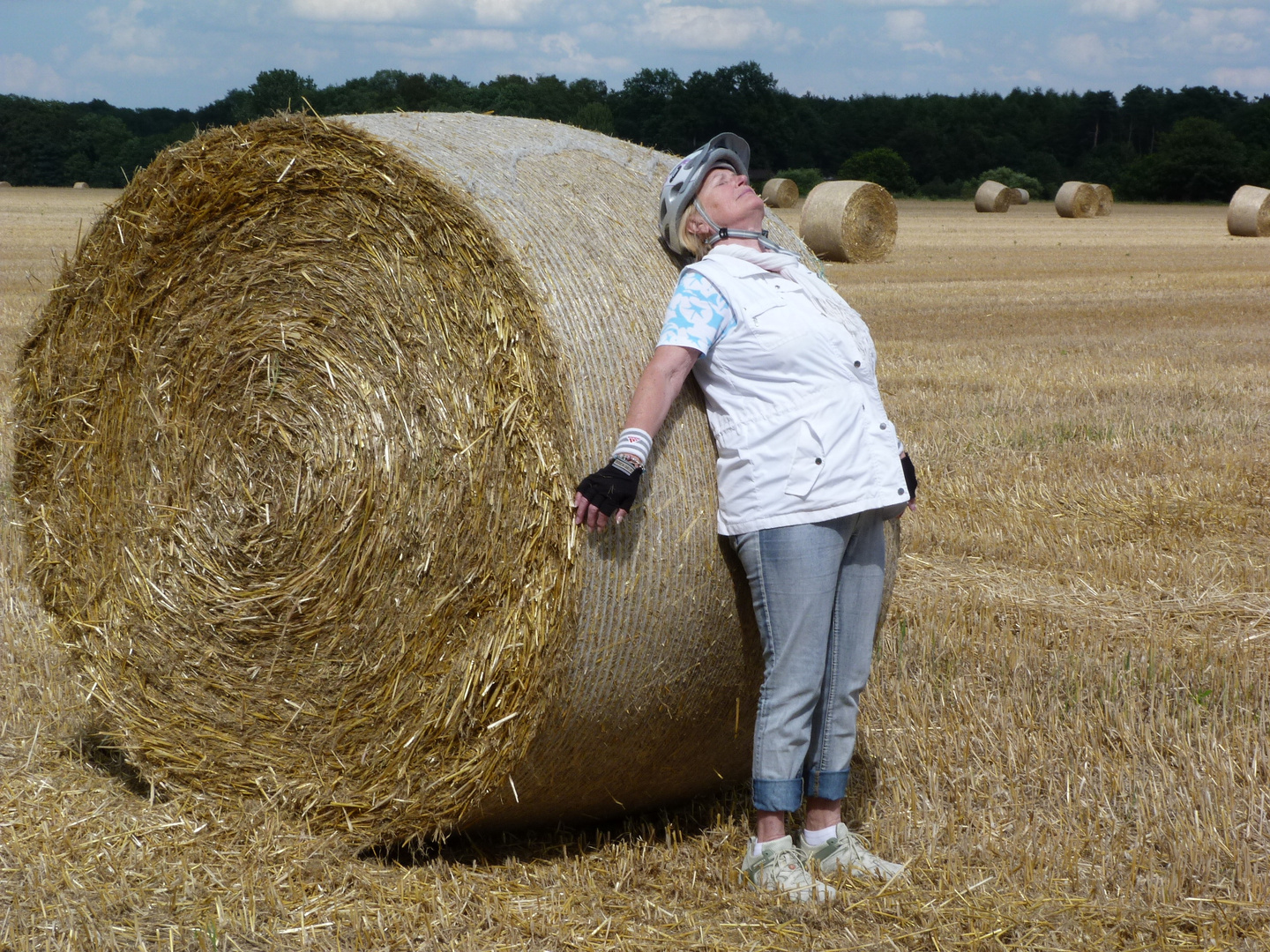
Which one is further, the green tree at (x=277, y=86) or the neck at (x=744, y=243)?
the green tree at (x=277, y=86)

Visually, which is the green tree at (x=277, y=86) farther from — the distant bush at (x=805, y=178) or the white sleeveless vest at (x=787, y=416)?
the white sleeveless vest at (x=787, y=416)

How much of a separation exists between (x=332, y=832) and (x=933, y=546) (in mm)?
3804

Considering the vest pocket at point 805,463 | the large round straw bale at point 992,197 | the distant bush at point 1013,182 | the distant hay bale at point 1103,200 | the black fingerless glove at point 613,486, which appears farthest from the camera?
the distant bush at point 1013,182

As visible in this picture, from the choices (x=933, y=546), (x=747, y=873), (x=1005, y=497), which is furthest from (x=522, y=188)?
(x=1005, y=497)

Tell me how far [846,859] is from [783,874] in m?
0.22

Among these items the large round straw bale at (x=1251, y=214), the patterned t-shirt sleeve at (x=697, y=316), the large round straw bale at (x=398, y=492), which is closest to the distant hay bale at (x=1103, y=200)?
the large round straw bale at (x=1251, y=214)

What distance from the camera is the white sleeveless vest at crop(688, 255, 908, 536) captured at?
12.1ft

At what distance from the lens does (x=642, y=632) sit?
372 cm

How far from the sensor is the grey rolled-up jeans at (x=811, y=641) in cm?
373

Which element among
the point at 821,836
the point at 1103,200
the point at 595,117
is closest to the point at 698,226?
the point at 821,836

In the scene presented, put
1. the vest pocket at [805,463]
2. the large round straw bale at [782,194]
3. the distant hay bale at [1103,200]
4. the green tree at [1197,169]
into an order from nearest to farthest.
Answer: the vest pocket at [805,463], the large round straw bale at [782,194], the distant hay bale at [1103,200], the green tree at [1197,169]

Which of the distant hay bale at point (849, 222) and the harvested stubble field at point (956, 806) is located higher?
the distant hay bale at point (849, 222)

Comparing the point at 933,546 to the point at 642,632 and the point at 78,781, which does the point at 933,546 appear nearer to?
the point at 642,632

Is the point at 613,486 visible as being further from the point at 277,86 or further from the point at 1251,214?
the point at 277,86
